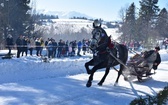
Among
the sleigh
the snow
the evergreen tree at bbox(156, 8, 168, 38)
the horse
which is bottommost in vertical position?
the snow

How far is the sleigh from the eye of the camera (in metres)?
13.4

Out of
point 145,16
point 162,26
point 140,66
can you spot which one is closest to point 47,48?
point 140,66

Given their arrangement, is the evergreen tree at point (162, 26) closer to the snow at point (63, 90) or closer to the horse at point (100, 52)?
the snow at point (63, 90)

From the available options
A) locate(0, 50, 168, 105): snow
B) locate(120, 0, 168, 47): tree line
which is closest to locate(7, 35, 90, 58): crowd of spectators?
locate(0, 50, 168, 105): snow

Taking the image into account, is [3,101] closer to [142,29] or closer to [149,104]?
[149,104]

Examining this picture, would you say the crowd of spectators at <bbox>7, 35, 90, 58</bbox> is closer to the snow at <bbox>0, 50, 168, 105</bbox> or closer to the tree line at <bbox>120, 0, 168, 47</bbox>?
the snow at <bbox>0, 50, 168, 105</bbox>


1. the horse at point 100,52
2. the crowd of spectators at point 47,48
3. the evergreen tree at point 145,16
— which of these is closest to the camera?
the horse at point 100,52

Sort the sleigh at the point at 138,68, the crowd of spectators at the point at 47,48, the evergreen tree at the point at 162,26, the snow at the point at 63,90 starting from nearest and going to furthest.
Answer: the snow at the point at 63,90
the sleigh at the point at 138,68
the crowd of spectators at the point at 47,48
the evergreen tree at the point at 162,26

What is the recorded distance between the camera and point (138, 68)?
44.8 ft

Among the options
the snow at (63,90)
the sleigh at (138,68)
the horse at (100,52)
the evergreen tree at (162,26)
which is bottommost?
the snow at (63,90)

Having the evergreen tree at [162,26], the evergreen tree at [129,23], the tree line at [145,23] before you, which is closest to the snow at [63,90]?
the tree line at [145,23]

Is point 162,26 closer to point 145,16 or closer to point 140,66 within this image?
point 145,16

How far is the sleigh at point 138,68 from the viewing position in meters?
13.4

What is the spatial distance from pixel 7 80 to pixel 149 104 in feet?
31.2
